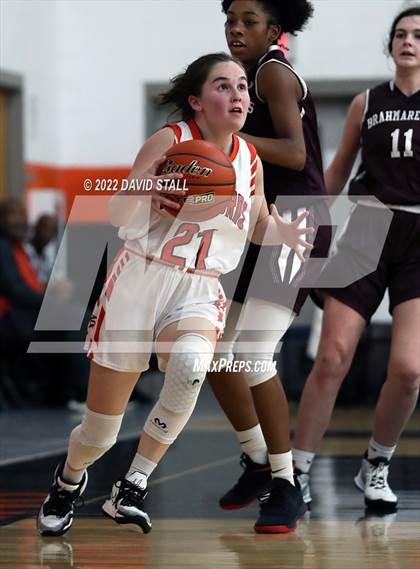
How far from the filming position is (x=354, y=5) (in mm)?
12281

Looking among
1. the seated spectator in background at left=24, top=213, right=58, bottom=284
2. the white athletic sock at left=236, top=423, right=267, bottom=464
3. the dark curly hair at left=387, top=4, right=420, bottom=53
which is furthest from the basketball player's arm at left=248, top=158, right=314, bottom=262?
the seated spectator in background at left=24, top=213, right=58, bottom=284

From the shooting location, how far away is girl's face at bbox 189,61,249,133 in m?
4.10

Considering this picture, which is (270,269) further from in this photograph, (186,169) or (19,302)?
(19,302)

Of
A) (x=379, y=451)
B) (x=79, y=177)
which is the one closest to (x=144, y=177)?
(x=379, y=451)

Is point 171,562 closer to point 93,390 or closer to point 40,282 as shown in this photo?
point 93,390

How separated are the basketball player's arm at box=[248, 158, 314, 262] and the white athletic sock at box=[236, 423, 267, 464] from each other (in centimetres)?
76

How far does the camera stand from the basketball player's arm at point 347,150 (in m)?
5.21

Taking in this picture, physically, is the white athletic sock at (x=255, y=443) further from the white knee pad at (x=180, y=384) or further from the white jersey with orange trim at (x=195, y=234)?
the white jersey with orange trim at (x=195, y=234)

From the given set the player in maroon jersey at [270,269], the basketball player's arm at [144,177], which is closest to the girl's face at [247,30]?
the player in maroon jersey at [270,269]

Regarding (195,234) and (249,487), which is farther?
(249,487)

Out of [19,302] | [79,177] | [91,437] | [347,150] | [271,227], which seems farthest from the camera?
[79,177]

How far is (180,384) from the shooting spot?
13.1 ft

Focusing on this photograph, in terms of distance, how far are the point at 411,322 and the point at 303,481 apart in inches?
27.3

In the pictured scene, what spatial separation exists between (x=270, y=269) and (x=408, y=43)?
1.10 metres
